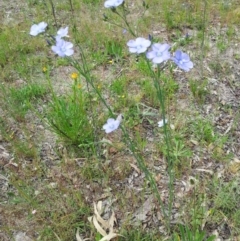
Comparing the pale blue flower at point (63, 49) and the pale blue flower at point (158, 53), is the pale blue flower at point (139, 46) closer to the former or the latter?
the pale blue flower at point (158, 53)

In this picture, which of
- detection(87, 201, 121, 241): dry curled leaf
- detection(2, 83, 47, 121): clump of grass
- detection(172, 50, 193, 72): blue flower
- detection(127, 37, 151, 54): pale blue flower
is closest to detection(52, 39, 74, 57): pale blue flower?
detection(127, 37, 151, 54): pale blue flower

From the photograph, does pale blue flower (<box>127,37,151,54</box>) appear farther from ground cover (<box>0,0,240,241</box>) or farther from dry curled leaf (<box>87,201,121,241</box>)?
dry curled leaf (<box>87,201,121,241</box>)

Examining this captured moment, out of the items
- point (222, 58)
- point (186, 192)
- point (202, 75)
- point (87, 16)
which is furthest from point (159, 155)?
point (87, 16)

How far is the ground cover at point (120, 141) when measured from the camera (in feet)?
6.54

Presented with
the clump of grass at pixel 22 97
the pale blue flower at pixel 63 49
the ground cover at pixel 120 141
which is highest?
the pale blue flower at pixel 63 49

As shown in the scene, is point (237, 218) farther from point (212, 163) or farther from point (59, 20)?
point (59, 20)

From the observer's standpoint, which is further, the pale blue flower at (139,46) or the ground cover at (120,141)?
the ground cover at (120,141)

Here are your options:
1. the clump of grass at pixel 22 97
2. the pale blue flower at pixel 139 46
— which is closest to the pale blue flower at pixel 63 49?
the pale blue flower at pixel 139 46

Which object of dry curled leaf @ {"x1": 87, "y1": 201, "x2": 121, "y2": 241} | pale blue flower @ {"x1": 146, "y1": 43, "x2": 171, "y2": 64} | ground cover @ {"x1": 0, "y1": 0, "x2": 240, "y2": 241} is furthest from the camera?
ground cover @ {"x1": 0, "y1": 0, "x2": 240, "y2": 241}

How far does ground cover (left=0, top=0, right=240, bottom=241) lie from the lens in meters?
1.99

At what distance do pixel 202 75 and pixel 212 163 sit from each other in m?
0.93

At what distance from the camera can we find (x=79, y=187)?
2.21 meters

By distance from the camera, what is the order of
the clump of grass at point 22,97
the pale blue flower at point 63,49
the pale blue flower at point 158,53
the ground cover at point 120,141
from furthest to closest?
the clump of grass at point 22,97
the ground cover at point 120,141
the pale blue flower at point 63,49
the pale blue flower at point 158,53

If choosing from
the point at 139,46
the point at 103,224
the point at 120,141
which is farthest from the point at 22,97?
the point at 139,46
